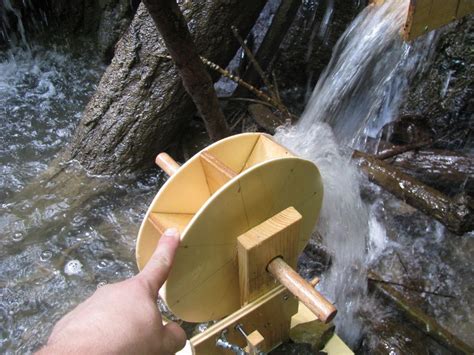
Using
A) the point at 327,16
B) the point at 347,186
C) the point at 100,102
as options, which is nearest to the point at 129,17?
the point at 100,102

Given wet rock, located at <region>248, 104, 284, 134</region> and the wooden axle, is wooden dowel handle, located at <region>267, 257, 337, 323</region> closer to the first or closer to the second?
the wooden axle

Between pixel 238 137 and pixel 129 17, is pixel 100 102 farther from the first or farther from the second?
pixel 238 137

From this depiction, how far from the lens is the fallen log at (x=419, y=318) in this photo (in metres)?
2.68

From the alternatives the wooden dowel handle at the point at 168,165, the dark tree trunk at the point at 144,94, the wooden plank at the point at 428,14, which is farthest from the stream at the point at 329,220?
the wooden dowel handle at the point at 168,165

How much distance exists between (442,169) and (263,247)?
2.47 m

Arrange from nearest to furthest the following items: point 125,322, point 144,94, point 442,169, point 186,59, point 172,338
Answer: point 125,322 → point 172,338 → point 186,59 → point 442,169 → point 144,94

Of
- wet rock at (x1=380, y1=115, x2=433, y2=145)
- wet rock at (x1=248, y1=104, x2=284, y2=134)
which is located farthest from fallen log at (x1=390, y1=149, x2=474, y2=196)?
wet rock at (x1=248, y1=104, x2=284, y2=134)

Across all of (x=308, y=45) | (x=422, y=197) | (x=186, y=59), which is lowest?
(x=422, y=197)

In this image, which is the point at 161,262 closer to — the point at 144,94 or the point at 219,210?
the point at 219,210

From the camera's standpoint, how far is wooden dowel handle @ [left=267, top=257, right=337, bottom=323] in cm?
152

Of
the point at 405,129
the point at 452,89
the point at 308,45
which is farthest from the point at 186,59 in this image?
the point at 308,45

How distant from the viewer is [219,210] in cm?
154

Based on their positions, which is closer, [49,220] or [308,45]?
[49,220]

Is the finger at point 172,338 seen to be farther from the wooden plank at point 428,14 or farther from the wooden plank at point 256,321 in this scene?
the wooden plank at point 428,14
